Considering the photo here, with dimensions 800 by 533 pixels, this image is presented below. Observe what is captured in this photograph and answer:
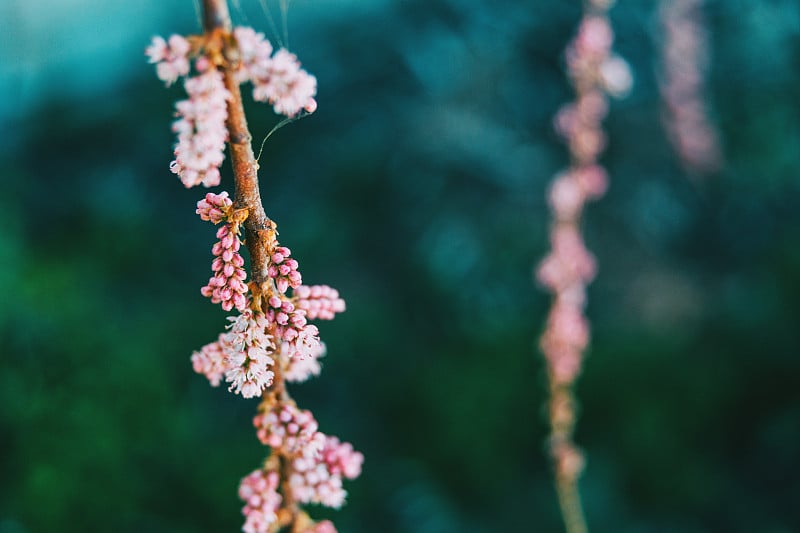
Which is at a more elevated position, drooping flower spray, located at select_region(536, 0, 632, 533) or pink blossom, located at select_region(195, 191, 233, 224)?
drooping flower spray, located at select_region(536, 0, 632, 533)

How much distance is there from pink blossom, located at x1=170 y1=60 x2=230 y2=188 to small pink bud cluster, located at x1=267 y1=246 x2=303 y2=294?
173 millimetres

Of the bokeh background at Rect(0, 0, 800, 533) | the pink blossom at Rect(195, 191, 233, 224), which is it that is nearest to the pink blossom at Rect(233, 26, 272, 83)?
the pink blossom at Rect(195, 191, 233, 224)

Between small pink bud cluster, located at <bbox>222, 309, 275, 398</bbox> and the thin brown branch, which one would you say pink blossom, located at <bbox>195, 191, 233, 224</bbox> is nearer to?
the thin brown branch

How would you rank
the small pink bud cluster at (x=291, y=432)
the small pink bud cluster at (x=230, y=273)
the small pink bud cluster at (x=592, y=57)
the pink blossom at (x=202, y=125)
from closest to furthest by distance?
the pink blossom at (x=202, y=125)
the small pink bud cluster at (x=230, y=273)
the small pink bud cluster at (x=291, y=432)
the small pink bud cluster at (x=592, y=57)

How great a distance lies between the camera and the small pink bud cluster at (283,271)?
1.02 meters

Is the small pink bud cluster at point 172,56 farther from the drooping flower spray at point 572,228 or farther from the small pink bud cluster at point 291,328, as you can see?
the drooping flower spray at point 572,228

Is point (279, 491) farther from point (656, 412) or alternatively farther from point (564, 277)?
point (656, 412)

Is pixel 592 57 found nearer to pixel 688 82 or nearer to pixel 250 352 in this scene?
pixel 688 82

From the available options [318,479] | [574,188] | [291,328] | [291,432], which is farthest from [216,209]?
[574,188]

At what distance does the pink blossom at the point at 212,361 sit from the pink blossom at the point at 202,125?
0.36m

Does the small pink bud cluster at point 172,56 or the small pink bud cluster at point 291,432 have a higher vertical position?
the small pink bud cluster at point 172,56

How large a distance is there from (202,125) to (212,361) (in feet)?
1.51

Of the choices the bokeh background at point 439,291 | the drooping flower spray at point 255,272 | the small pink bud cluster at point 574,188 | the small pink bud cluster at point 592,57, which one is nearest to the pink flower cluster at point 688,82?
the bokeh background at point 439,291

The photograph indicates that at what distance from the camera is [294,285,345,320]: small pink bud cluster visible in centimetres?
113
